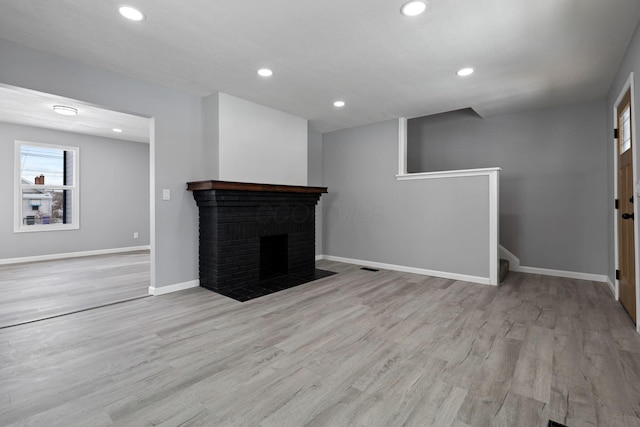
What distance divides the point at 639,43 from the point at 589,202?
2.46 metres

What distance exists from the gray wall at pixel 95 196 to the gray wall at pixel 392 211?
433cm

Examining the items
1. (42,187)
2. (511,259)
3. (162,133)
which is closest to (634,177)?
(511,259)

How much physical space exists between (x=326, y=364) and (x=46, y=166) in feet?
22.1

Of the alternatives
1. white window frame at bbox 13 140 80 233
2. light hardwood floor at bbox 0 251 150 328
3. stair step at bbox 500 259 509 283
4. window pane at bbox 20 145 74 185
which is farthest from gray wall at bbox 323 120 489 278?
window pane at bbox 20 145 74 185

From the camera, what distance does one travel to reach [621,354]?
6.81 ft

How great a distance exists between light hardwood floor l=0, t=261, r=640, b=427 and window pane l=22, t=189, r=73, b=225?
4183 mm

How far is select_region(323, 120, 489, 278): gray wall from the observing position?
4.12 meters

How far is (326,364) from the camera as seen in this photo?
1967 millimetres

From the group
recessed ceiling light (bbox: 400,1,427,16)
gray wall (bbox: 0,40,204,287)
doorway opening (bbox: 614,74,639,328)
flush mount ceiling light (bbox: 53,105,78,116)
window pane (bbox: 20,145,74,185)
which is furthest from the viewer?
window pane (bbox: 20,145,74,185)

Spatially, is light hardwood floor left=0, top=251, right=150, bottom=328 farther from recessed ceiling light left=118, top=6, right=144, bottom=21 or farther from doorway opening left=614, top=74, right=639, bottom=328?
doorway opening left=614, top=74, right=639, bottom=328

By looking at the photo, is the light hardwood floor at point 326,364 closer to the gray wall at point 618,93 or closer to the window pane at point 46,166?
the gray wall at point 618,93

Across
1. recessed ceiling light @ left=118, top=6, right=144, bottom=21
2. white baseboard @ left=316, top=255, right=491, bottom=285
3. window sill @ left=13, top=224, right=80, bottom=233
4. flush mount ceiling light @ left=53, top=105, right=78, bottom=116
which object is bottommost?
white baseboard @ left=316, top=255, right=491, bottom=285

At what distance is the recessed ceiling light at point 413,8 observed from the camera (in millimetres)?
2084

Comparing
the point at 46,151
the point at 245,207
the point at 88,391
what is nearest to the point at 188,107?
the point at 245,207
